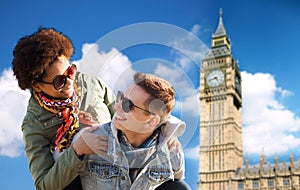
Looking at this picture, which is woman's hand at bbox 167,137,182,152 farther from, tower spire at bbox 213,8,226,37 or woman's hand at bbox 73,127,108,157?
tower spire at bbox 213,8,226,37

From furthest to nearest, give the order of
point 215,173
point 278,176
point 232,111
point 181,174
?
point 232,111, point 215,173, point 278,176, point 181,174

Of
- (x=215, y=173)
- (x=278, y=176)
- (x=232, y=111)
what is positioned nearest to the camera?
(x=278, y=176)

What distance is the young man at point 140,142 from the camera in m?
0.91

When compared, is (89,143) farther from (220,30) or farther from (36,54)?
(220,30)

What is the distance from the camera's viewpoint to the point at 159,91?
→ 35.6 inches

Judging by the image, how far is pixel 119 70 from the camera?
96 centimetres

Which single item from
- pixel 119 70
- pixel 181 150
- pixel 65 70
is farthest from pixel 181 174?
pixel 65 70

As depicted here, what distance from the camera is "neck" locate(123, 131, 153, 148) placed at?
37.6 inches

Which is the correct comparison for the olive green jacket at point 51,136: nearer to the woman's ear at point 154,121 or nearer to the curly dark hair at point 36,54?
the curly dark hair at point 36,54

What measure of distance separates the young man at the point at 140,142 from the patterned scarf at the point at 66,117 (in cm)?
10

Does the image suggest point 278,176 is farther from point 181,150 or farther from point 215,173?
point 181,150

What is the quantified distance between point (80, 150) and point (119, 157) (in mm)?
102

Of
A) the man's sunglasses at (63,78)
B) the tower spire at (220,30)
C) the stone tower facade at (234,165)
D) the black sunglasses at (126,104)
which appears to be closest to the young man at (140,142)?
the black sunglasses at (126,104)

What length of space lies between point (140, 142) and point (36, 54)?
1.21ft
